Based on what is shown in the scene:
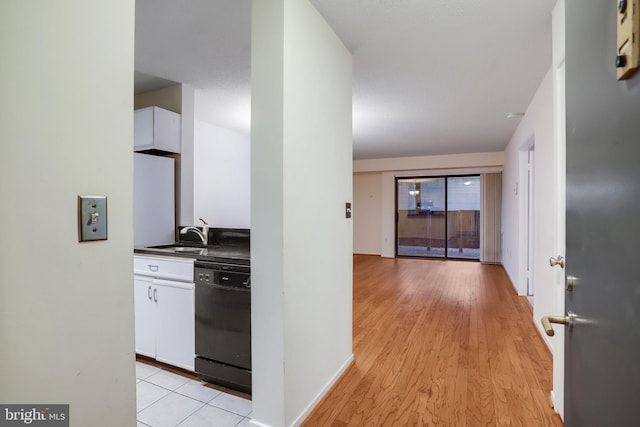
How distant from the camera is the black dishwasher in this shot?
200 centimetres

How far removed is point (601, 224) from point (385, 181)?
7.67m

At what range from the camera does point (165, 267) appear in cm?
231

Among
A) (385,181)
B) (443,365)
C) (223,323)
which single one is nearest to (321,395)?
(223,323)

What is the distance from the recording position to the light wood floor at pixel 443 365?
184 cm

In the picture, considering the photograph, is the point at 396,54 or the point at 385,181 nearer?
the point at 396,54

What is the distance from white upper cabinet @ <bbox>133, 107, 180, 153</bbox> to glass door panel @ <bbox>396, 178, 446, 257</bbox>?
248 inches

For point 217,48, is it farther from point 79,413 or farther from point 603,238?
point 603,238

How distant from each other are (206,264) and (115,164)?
141cm

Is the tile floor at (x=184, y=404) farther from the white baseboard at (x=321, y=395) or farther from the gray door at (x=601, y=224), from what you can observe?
the gray door at (x=601, y=224)

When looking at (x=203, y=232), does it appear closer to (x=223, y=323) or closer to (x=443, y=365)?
(x=223, y=323)

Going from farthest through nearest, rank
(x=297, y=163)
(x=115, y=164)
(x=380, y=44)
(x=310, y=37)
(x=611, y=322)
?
1. (x=380, y=44)
2. (x=310, y=37)
3. (x=297, y=163)
4. (x=115, y=164)
5. (x=611, y=322)

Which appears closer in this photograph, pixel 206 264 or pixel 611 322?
pixel 611 322

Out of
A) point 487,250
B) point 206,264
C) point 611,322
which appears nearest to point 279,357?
point 206,264

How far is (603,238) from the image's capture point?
0.71 meters
